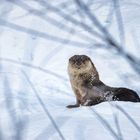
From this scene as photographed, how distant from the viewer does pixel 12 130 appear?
4.22 metres

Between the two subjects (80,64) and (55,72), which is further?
(55,72)

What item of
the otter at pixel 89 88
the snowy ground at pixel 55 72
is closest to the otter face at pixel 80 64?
the otter at pixel 89 88

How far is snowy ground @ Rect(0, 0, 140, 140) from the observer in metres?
4.07

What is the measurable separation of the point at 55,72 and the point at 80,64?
2.21 metres

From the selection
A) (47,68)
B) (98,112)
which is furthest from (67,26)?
(98,112)

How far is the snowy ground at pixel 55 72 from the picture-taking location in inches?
160

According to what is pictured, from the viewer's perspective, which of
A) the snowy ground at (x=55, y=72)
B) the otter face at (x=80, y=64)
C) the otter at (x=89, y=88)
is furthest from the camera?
the otter face at (x=80, y=64)

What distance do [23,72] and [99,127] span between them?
14.7 ft

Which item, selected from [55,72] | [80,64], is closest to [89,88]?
[80,64]

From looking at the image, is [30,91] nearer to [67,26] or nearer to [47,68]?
[47,68]

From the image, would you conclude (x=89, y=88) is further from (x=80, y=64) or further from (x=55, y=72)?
(x=55, y=72)

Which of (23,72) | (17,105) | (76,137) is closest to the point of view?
(76,137)

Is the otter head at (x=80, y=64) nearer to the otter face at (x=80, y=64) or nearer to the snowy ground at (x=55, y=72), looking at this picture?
the otter face at (x=80, y=64)

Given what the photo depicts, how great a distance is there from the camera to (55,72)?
8.23 metres
